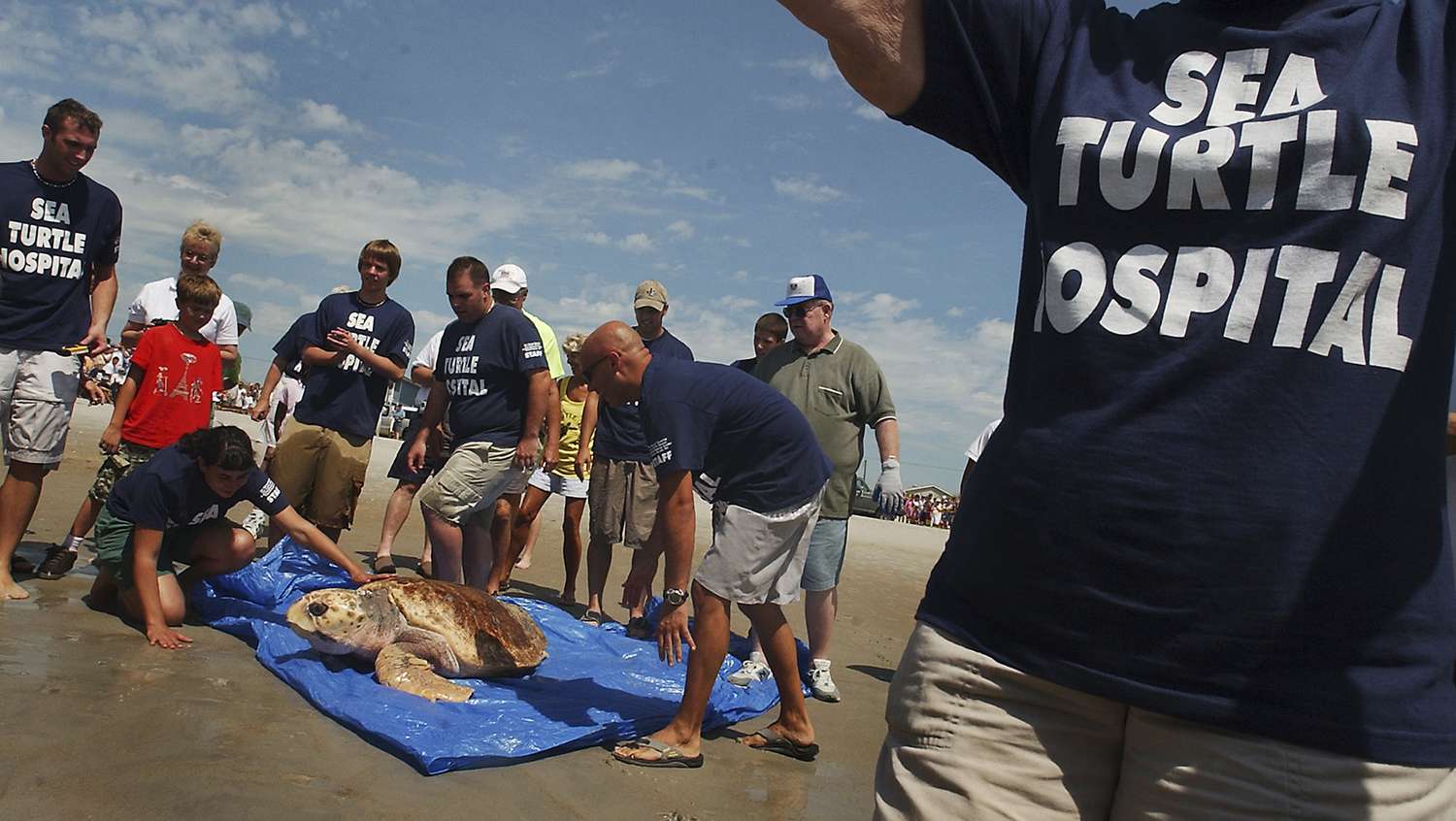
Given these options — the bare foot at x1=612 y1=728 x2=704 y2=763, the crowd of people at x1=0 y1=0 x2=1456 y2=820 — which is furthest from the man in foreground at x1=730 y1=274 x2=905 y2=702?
the crowd of people at x1=0 y1=0 x2=1456 y2=820

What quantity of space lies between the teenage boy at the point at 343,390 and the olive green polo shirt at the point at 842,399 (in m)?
2.63

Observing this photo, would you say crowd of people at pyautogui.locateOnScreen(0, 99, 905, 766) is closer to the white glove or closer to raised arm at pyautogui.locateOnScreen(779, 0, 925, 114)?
the white glove

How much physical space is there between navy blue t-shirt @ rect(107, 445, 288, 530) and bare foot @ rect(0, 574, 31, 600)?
0.60 metres

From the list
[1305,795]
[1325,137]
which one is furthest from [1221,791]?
[1325,137]

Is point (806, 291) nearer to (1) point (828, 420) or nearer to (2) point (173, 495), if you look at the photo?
(1) point (828, 420)

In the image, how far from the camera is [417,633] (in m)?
4.23

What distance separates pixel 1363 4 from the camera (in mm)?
1252

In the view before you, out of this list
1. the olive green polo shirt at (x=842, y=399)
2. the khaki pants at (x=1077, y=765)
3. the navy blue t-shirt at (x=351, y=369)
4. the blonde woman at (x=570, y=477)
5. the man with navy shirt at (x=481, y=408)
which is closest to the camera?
the khaki pants at (x=1077, y=765)

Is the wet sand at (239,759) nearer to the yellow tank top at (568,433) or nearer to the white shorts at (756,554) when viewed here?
the white shorts at (756,554)

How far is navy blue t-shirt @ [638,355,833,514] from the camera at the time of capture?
151 inches

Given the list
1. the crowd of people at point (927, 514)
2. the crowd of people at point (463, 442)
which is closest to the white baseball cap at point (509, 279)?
the crowd of people at point (463, 442)

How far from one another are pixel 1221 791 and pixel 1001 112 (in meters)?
0.92

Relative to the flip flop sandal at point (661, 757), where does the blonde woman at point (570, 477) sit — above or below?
above

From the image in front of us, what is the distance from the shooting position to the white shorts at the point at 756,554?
3881 millimetres
